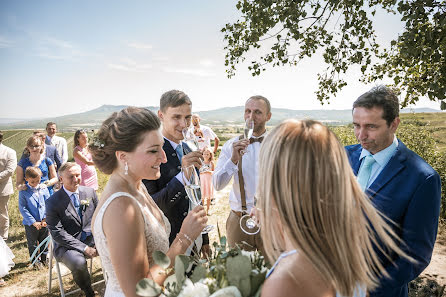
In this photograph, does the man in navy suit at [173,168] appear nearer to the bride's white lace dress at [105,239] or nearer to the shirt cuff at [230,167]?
the bride's white lace dress at [105,239]

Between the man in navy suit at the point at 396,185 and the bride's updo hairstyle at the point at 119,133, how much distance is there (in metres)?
1.65

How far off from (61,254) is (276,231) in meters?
3.87

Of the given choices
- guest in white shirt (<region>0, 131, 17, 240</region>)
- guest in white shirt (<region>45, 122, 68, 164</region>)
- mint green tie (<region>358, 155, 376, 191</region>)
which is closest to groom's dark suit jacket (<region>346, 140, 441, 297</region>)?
mint green tie (<region>358, 155, 376, 191</region>)

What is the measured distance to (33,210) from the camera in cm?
529

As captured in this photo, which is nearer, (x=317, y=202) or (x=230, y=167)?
(x=317, y=202)

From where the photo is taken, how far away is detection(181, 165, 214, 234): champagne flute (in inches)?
75.8

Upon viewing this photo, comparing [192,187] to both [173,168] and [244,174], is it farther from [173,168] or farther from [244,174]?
[244,174]

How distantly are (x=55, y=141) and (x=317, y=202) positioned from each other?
7.48 meters

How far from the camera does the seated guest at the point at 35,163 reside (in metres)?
5.47

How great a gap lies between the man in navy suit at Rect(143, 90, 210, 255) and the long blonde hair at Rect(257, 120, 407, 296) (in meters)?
1.45

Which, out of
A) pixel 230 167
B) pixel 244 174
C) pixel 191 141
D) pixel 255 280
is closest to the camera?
pixel 255 280

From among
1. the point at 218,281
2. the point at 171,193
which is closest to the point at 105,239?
the point at 218,281

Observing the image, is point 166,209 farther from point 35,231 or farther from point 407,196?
point 35,231

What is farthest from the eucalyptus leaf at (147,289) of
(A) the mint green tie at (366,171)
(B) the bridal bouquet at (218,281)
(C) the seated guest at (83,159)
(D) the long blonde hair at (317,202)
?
(C) the seated guest at (83,159)
